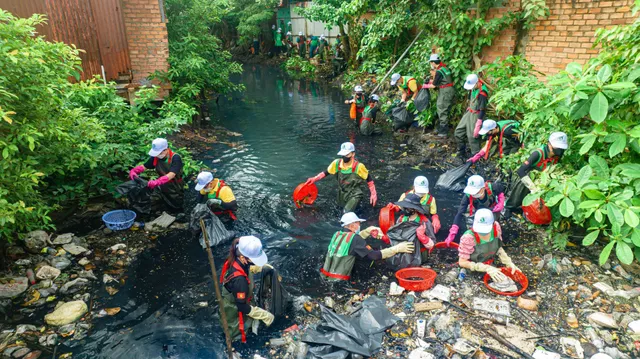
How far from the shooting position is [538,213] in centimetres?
572

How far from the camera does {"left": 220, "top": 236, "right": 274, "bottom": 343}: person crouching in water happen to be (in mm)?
3996

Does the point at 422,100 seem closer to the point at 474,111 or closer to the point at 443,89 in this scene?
the point at 443,89

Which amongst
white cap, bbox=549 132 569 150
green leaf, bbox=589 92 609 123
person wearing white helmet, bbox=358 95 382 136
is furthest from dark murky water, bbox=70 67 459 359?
green leaf, bbox=589 92 609 123

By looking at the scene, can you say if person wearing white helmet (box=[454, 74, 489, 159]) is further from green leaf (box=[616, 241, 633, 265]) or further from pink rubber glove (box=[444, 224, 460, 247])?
green leaf (box=[616, 241, 633, 265])

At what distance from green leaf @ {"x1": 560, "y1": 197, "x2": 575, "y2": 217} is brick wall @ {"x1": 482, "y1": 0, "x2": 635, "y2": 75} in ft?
12.1

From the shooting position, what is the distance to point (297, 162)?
9367 mm

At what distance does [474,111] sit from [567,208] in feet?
13.1

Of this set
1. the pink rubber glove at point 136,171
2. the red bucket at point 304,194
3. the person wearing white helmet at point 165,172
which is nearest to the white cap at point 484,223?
the red bucket at point 304,194

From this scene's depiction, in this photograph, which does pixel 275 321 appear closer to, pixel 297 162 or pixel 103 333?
pixel 103 333

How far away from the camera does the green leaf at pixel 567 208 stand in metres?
4.39

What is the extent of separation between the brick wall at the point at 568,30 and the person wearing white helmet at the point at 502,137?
1734 millimetres

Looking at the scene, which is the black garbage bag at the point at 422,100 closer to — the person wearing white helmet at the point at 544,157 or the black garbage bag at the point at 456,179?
the black garbage bag at the point at 456,179

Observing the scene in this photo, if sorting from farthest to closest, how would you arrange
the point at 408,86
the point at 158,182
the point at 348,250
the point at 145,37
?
the point at 408,86 → the point at 145,37 → the point at 158,182 → the point at 348,250

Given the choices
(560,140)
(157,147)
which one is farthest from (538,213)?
(157,147)
